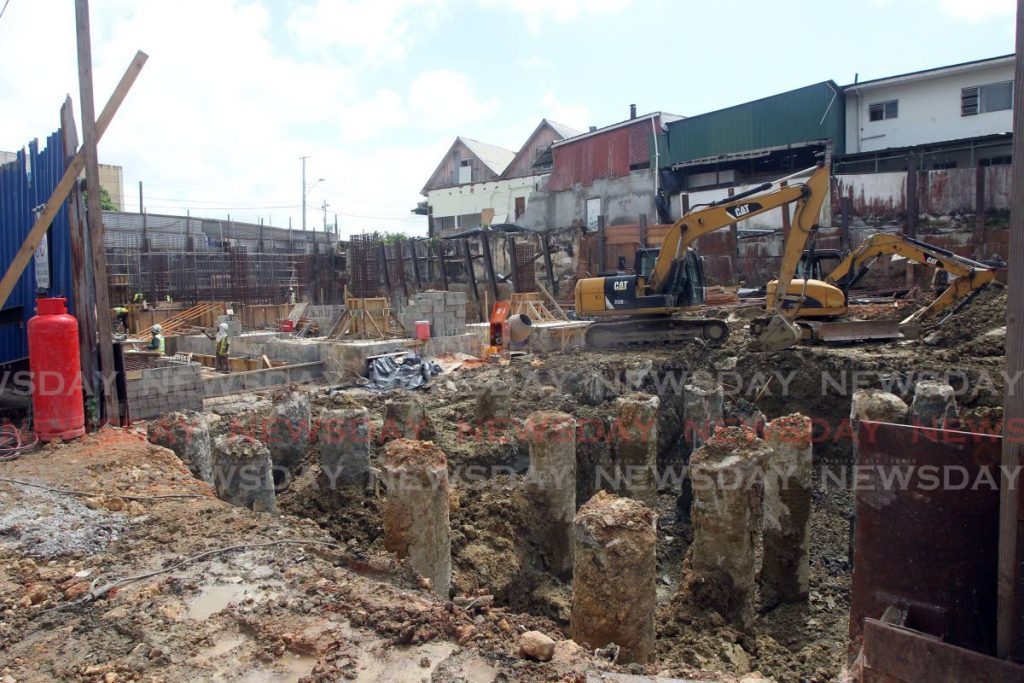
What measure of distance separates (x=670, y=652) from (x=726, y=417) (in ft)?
18.1

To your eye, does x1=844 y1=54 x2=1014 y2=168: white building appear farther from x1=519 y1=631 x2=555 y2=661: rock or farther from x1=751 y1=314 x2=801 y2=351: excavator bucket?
x1=519 y1=631 x2=555 y2=661: rock

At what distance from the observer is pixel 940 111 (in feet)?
76.0

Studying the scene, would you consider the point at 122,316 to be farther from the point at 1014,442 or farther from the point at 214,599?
the point at 1014,442

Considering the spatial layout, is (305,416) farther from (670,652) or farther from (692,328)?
(692,328)

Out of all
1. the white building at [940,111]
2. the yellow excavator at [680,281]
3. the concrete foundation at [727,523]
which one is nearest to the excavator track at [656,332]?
the yellow excavator at [680,281]

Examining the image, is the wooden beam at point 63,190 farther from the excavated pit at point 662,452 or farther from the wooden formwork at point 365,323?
the wooden formwork at point 365,323

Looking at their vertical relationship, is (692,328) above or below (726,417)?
above

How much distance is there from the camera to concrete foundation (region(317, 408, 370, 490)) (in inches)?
243

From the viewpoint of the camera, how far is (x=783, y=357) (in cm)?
1139

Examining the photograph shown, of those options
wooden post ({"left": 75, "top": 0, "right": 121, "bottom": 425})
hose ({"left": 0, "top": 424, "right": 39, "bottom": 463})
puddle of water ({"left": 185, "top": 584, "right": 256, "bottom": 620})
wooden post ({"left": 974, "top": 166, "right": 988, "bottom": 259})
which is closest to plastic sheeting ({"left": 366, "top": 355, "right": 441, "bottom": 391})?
wooden post ({"left": 75, "top": 0, "right": 121, "bottom": 425})

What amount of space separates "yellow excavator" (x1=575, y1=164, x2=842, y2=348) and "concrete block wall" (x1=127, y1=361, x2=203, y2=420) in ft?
23.0

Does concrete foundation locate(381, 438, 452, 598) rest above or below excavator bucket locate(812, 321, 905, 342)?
below

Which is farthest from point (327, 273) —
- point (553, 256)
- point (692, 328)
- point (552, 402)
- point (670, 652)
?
point (670, 652)

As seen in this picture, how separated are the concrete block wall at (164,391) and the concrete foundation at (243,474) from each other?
421cm
